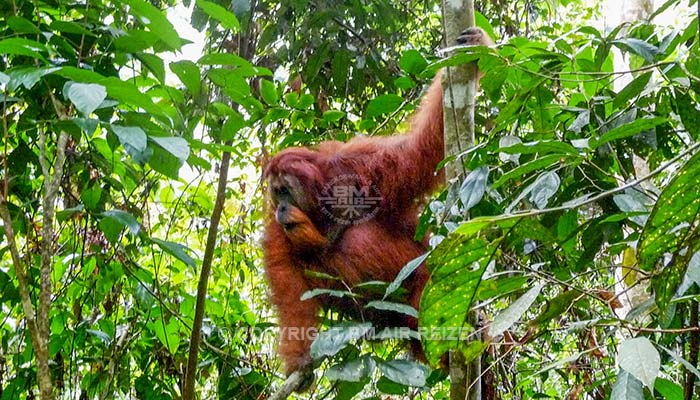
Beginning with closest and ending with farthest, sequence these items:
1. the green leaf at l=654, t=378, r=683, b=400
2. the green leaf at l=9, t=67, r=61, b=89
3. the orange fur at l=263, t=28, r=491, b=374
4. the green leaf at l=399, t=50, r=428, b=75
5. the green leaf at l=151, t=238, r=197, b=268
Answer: the green leaf at l=654, t=378, r=683, b=400
the green leaf at l=9, t=67, r=61, b=89
the green leaf at l=151, t=238, r=197, b=268
the green leaf at l=399, t=50, r=428, b=75
the orange fur at l=263, t=28, r=491, b=374

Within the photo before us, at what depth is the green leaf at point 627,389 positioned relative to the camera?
1.05 meters

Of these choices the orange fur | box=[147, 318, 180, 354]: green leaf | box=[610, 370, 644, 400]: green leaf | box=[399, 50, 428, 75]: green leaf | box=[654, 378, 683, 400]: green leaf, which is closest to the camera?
box=[610, 370, 644, 400]: green leaf

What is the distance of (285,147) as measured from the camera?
10.5 ft

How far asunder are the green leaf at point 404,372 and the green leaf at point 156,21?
3.34 feet

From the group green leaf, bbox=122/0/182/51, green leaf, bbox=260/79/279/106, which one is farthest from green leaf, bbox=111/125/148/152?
green leaf, bbox=260/79/279/106

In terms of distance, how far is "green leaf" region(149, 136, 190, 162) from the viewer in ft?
4.85

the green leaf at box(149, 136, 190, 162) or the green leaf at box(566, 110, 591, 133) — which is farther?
the green leaf at box(566, 110, 591, 133)

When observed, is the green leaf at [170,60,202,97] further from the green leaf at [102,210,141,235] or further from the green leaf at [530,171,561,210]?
the green leaf at [530,171,561,210]

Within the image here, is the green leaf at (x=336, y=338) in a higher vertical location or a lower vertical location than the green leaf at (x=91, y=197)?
lower

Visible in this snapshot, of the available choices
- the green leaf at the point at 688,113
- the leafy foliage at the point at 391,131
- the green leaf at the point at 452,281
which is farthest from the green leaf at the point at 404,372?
the green leaf at the point at 688,113

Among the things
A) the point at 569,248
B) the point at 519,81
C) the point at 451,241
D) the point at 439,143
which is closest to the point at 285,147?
the point at 439,143

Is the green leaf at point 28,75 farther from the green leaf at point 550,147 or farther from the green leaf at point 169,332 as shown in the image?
the green leaf at point 169,332

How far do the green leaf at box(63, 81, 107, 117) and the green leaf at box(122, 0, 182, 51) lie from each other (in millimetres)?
338

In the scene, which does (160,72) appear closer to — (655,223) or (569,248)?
Result: (569,248)
